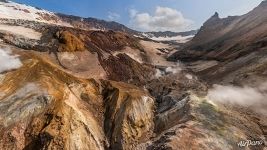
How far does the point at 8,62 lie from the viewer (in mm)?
36688

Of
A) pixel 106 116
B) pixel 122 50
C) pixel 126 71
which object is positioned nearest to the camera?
pixel 106 116

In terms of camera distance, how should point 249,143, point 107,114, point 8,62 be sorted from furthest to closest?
point 8,62 → point 107,114 → point 249,143

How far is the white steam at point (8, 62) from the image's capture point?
35.6 metres

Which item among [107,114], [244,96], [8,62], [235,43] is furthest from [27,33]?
[235,43]

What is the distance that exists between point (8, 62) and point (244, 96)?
24227mm

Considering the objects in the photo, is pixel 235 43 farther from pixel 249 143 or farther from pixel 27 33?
pixel 249 143

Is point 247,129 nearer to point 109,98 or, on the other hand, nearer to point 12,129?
point 109,98

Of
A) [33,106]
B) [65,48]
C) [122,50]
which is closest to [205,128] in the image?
[33,106]

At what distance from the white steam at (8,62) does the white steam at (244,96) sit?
19.6 meters

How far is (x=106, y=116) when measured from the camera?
34.1 meters

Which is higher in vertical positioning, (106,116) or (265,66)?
(265,66)

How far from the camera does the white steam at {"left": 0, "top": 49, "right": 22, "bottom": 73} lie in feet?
117

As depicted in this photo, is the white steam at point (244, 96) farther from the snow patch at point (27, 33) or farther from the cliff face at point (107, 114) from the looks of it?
the snow patch at point (27, 33)

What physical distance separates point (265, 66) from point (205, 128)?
1714 cm
